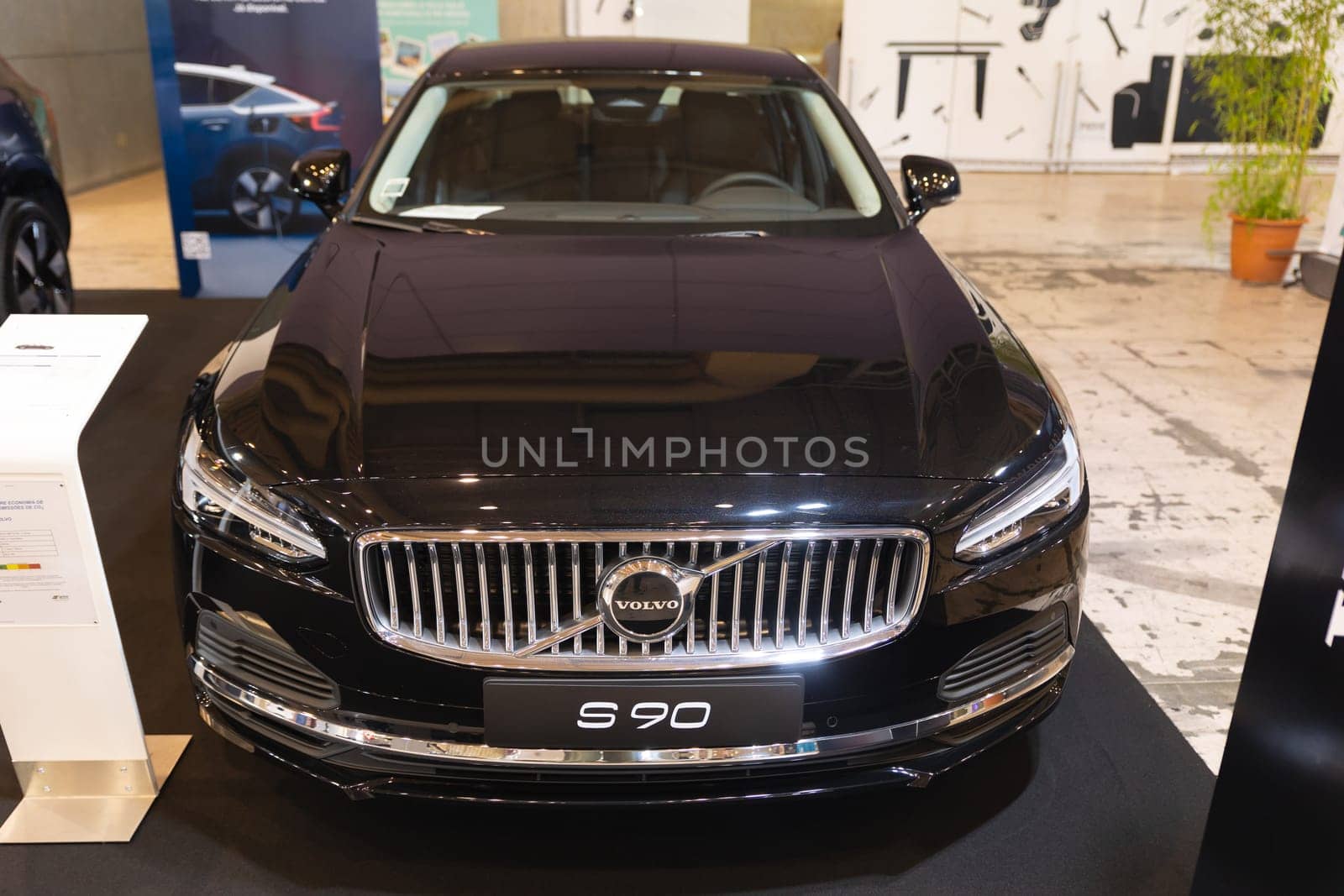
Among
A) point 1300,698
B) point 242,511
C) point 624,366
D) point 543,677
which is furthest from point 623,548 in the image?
point 1300,698

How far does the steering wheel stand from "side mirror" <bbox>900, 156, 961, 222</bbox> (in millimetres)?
300

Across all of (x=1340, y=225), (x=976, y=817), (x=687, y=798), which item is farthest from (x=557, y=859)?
(x=1340, y=225)

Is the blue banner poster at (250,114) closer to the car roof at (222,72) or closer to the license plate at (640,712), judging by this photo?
the car roof at (222,72)

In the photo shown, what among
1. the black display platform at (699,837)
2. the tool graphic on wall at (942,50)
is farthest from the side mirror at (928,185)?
the tool graphic on wall at (942,50)

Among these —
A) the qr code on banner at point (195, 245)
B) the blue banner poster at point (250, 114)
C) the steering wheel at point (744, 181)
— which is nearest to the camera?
the steering wheel at point (744, 181)

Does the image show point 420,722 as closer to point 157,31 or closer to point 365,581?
point 365,581

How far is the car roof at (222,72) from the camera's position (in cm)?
469

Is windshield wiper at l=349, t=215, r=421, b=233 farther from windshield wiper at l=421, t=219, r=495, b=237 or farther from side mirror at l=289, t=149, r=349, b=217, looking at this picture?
side mirror at l=289, t=149, r=349, b=217

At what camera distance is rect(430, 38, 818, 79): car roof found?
2693 millimetres

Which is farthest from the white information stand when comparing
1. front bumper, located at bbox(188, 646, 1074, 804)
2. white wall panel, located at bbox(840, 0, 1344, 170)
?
white wall panel, located at bbox(840, 0, 1344, 170)

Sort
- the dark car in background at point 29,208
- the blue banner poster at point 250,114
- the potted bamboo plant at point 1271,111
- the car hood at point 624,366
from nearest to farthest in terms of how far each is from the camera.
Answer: the car hood at point 624,366, the dark car in background at point 29,208, the blue banner poster at point 250,114, the potted bamboo plant at point 1271,111

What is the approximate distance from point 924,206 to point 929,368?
0.98 meters

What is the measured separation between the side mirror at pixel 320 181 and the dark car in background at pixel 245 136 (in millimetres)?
2275

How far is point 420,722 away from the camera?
4.91 feet
